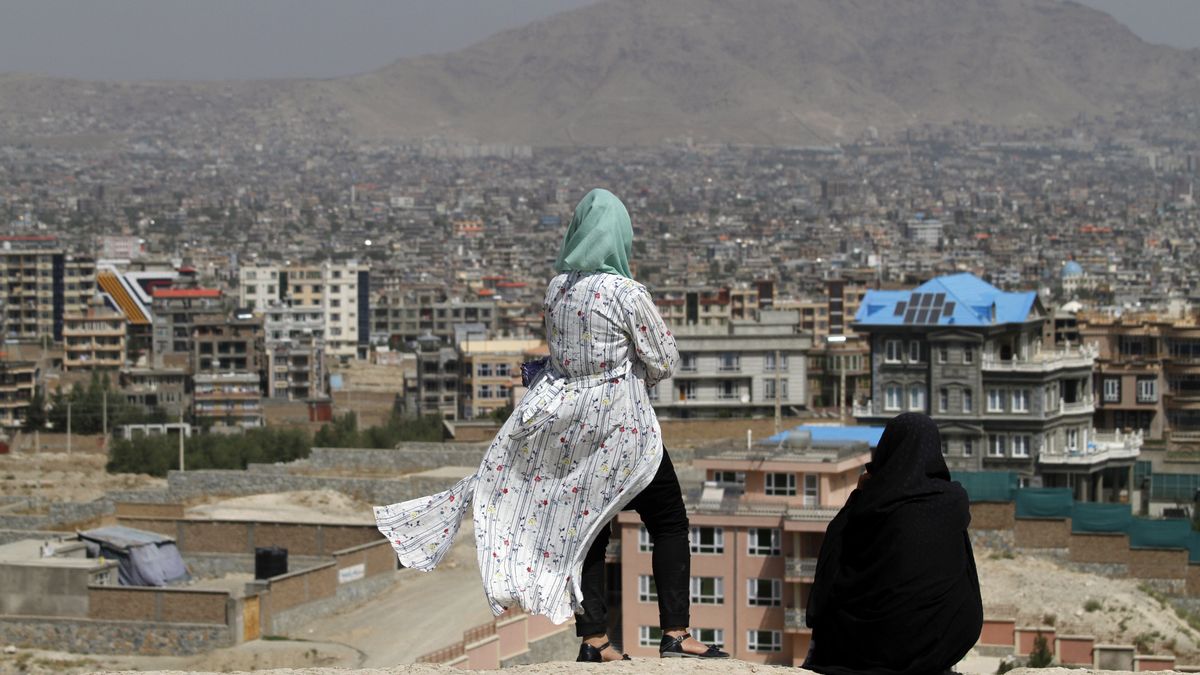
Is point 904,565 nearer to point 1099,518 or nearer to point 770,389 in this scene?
point 1099,518

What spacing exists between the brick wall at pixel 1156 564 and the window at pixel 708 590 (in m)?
5.93

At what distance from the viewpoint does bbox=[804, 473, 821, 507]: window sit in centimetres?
1997

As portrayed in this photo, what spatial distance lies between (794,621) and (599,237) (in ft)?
41.8

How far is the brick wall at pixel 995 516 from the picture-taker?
23.4m

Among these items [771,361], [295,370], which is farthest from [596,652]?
[295,370]

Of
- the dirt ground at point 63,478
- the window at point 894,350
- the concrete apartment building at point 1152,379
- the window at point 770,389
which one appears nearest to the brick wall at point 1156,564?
the window at point 894,350

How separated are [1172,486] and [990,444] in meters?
2.35

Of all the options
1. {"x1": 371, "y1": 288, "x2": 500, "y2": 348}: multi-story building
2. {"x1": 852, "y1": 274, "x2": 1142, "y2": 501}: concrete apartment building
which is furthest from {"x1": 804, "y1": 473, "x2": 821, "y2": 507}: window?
{"x1": 371, "y1": 288, "x2": 500, "y2": 348}: multi-story building

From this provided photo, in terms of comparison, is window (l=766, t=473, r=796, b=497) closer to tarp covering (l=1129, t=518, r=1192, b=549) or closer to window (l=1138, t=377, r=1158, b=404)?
tarp covering (l=1129, t=518, r=1192, b=549)

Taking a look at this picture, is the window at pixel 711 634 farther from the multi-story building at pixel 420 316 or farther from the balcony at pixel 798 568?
the multi-story building at pixel 420 316

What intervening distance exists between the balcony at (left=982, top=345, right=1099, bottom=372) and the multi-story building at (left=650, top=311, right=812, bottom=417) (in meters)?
6.71

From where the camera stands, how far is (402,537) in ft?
20.2

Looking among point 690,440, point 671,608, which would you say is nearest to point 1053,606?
point 690,440

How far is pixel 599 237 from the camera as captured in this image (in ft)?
19.7
